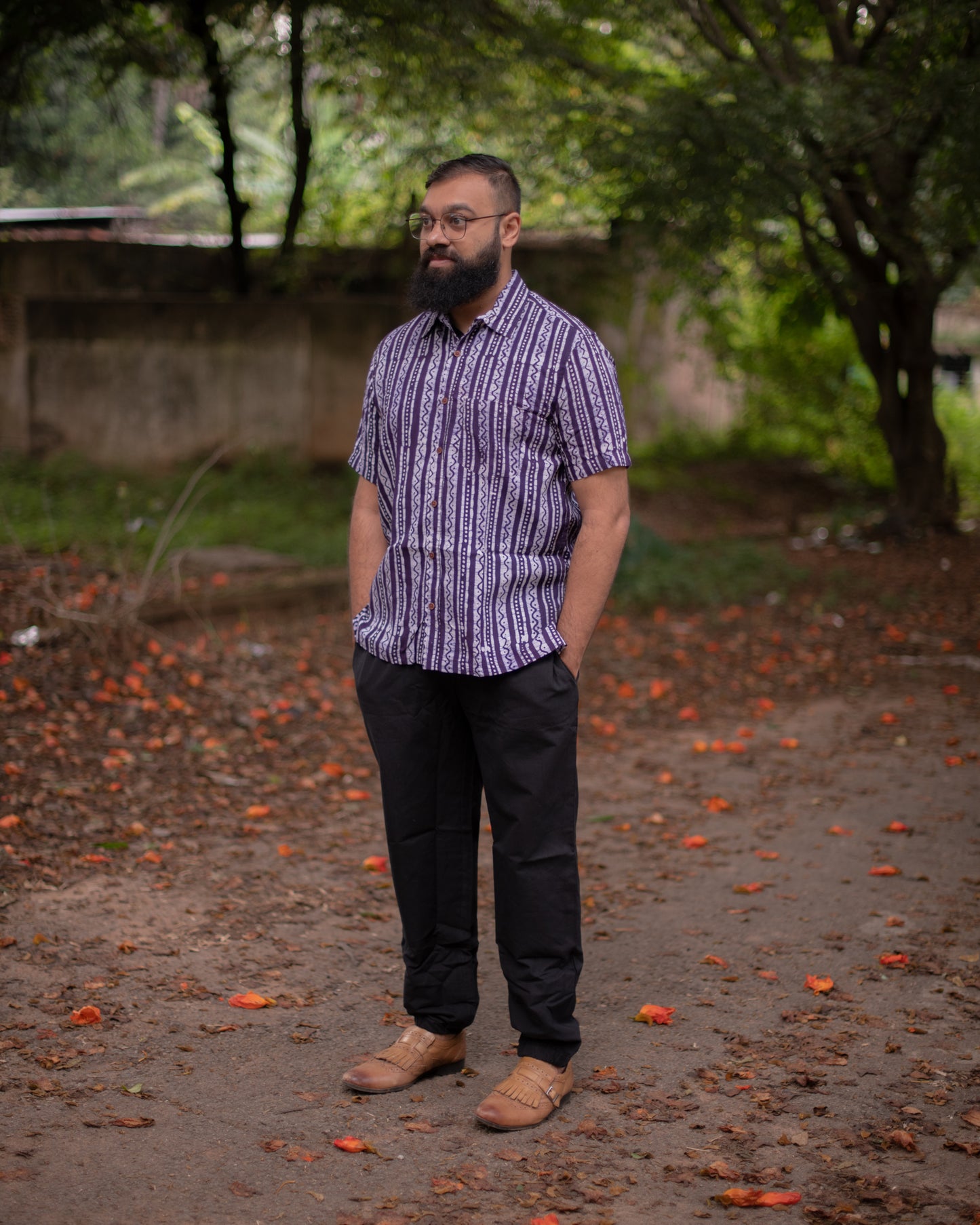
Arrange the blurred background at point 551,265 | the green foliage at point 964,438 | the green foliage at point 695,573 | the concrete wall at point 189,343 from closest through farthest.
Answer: the blurred background at point 551,265, the green foliage at point 695,573, the concrete wall at point 189,343, the green foliage at point 964,438

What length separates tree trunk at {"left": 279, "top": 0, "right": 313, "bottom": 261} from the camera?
32.0ft

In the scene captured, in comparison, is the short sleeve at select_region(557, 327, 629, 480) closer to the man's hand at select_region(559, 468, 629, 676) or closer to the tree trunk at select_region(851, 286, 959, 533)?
the man's hand at select_region(559, 468, 629, 676)

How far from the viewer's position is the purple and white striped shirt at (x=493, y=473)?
9.27 ft

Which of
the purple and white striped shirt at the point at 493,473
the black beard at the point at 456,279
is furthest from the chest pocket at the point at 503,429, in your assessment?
the black beard at the point at 456,279

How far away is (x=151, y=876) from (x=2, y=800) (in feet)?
2.94

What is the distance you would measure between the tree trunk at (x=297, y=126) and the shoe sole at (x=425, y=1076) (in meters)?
8.48

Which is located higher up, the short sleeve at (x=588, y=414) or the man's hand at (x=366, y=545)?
the short sleeve at (x=588, y=414)

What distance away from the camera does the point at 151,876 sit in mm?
4523

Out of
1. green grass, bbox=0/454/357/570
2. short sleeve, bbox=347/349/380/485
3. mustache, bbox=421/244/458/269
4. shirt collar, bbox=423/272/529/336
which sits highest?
mustache, bbox=421/244/458/269

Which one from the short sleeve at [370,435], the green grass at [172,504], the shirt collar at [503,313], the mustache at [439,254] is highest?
the mustache at [439,254]

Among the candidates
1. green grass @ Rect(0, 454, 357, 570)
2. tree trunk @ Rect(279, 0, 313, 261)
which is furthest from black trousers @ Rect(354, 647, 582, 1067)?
tree trunk @ Rect(279, 0, 313, 261)

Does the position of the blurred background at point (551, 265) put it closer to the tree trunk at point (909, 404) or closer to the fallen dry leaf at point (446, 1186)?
the tree trunk at point (909, 404)

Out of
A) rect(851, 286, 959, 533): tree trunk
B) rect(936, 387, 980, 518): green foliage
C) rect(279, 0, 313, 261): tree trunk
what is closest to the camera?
rect(279, 0, 313, 261): tree trunk

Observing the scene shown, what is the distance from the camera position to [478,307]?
2945 millimetres
